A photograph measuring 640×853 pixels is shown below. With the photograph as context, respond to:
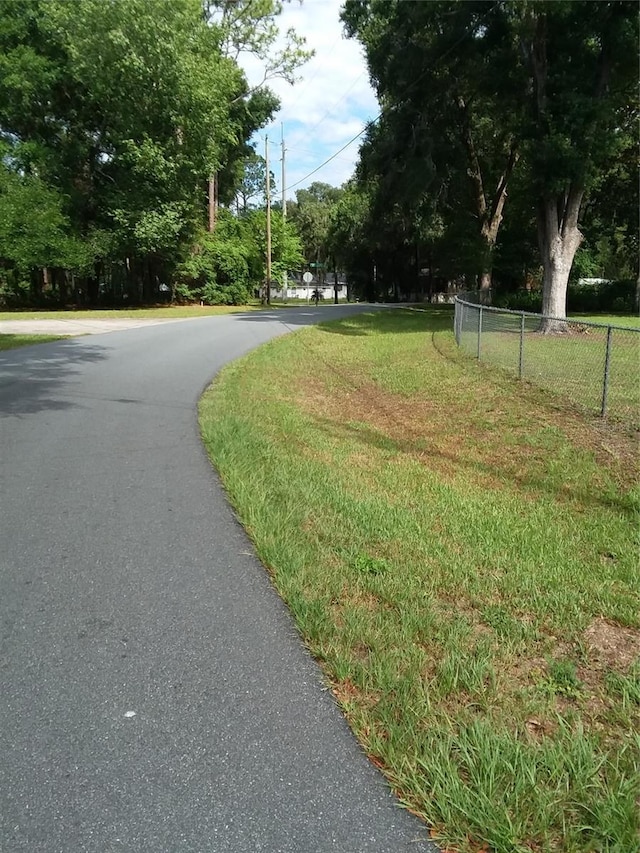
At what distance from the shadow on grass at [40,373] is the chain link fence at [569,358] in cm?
744

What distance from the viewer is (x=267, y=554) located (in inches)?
165

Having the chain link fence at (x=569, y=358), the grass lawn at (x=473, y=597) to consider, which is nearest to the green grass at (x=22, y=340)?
the grass lawn at (x=473, y=597)

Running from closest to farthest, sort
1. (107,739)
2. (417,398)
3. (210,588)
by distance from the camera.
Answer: (107,739) < (210,588) < (417,398)

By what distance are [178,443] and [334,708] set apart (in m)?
4.85

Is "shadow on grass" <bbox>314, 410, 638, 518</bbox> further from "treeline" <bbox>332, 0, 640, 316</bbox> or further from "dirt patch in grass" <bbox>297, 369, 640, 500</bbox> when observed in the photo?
"treeline" <bbox>332, 0, 640, 316</bbox>

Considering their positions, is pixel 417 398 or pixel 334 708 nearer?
pixel 334 708

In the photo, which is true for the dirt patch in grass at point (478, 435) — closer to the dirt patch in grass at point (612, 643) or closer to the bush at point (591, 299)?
the dirt patch in grass at point (612, 643)

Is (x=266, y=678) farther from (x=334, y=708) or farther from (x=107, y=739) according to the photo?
(x=107, y=739)

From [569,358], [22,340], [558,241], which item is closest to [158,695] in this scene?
[569,358]

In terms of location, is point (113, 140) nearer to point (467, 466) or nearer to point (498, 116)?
point (498, 116)

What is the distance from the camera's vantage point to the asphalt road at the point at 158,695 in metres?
2.17

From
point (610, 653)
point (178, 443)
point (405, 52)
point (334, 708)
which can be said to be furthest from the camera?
point (405, 52)

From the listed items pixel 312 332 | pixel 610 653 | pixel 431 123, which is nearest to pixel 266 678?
pixel 610 653

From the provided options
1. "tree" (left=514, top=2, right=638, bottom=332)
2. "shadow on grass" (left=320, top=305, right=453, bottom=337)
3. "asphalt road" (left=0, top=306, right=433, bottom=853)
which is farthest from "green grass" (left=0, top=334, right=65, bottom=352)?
"tree" (left=514, top=2, right=638, bottom=332)
